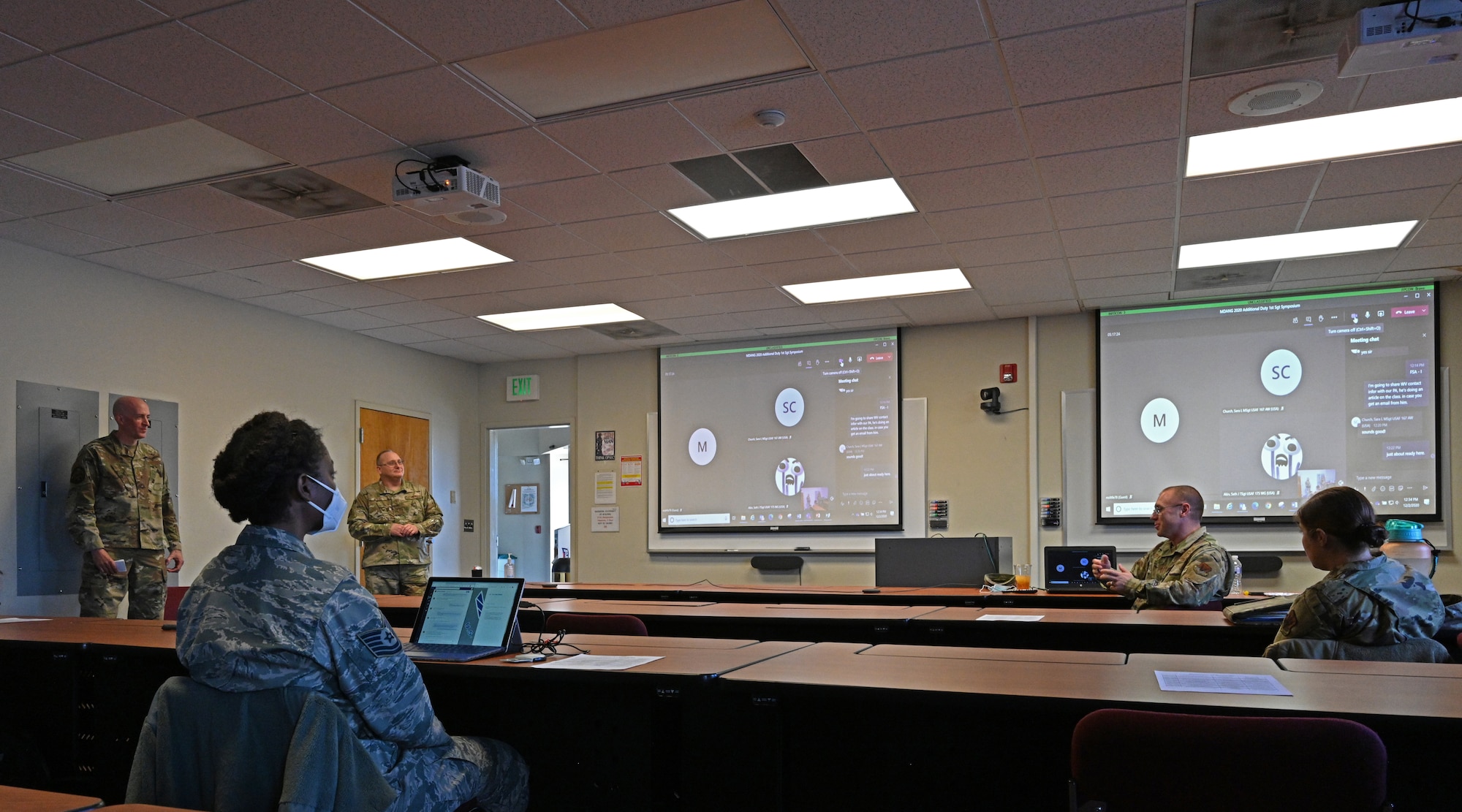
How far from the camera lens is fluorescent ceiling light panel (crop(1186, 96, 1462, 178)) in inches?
156

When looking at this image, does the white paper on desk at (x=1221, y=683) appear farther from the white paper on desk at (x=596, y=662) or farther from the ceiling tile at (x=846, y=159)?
the ceiling tile at (x=846, y=159)

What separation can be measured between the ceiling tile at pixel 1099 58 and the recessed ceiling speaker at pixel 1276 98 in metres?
0.35

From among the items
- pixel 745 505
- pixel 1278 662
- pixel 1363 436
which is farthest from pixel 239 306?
pixel 1363 436

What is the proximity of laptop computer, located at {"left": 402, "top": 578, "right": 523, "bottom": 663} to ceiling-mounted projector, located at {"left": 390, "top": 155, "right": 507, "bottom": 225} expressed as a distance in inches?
76.8

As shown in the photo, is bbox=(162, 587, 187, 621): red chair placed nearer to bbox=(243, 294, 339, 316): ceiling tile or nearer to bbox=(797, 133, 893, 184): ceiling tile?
bbox=(243, 294, 339, 316): ceiling tile

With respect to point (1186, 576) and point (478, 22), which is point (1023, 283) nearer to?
point (1186, 576)

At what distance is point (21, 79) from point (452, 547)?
6.08m

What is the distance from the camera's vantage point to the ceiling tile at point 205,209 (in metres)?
4.74

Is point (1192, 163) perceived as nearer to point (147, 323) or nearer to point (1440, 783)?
point (1440, 783)

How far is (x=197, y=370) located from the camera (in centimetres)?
661

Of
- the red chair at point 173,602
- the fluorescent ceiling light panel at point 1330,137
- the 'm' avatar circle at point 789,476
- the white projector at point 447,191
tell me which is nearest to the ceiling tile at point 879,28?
the fluorescent ceiling light panel at point 1330,137

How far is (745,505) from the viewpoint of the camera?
840cm

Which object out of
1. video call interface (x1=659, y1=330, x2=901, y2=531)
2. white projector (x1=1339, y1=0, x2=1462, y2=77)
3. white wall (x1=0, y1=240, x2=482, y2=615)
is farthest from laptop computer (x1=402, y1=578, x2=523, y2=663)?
video call interface (x1=659, y1=330, x2=901, y2=531)

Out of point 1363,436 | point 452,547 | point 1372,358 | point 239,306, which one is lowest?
point 452,547
